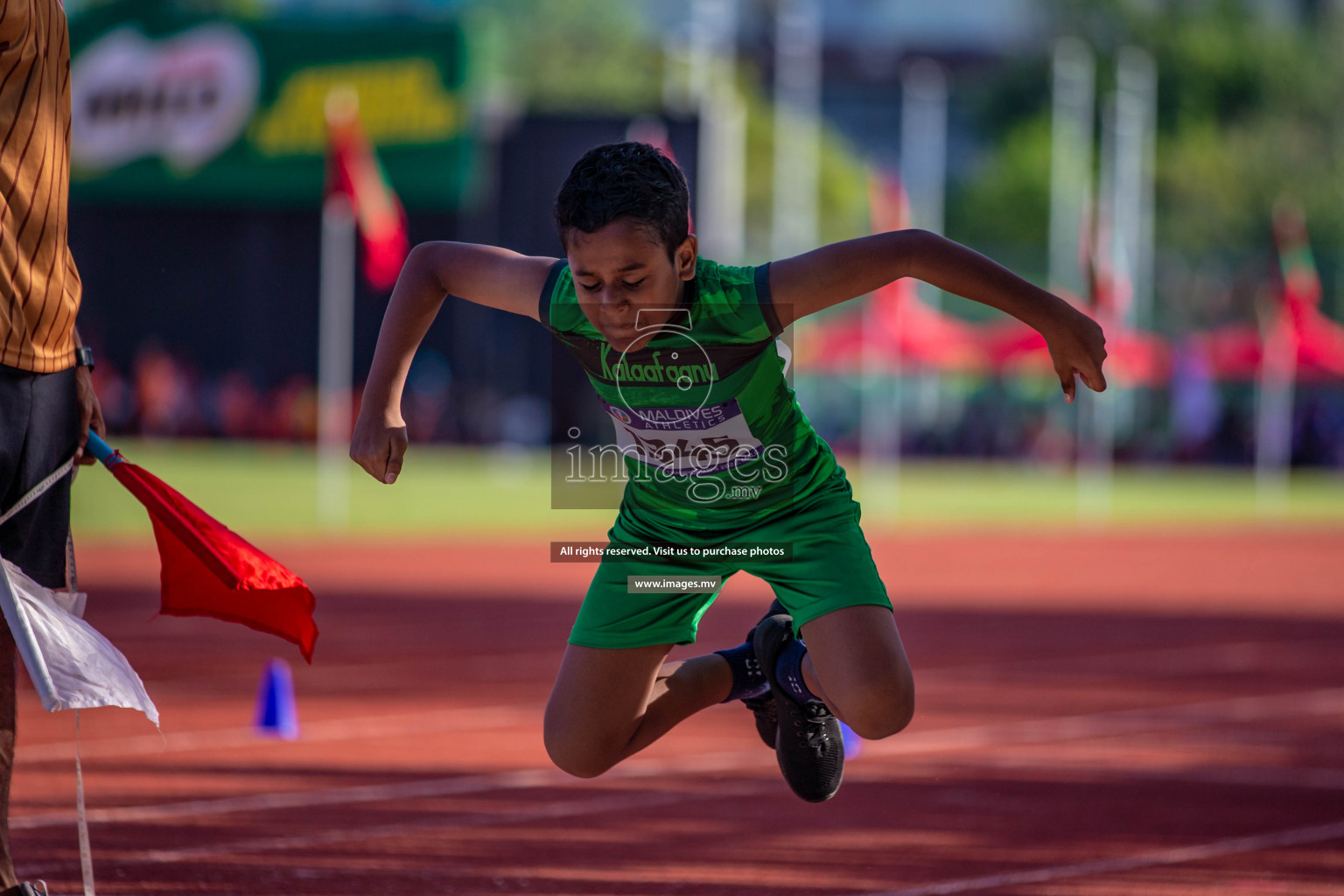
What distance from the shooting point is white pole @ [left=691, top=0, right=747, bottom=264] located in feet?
93.4

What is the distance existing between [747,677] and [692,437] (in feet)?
2.76

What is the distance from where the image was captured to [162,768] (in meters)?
5.95

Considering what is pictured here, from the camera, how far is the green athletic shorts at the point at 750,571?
14.1 ft

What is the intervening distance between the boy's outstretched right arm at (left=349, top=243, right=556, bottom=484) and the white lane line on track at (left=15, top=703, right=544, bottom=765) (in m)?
2.39

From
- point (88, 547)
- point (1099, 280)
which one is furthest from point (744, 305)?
point (1099, 280)

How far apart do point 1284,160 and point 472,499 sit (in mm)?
42419

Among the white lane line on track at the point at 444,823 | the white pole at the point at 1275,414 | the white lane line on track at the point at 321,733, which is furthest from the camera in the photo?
the white pole at the point at 1275,414

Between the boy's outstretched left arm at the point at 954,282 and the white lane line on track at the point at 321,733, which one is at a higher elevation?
the boy's outstretched left arm at the point at 954,282

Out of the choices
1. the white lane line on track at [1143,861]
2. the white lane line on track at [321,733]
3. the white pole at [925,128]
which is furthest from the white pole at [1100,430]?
the white pole at [925,128]

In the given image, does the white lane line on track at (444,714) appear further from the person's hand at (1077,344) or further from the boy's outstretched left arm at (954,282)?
the person's hand at (1077,344)

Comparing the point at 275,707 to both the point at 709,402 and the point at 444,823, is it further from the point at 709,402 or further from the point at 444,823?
the point at 709,402

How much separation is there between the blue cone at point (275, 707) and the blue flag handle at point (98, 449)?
8.97 feet

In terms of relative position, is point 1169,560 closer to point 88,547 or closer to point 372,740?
point 88,547

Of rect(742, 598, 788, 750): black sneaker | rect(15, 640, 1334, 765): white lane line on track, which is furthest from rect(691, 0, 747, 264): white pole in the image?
rect(742, 598, 788, 750): black sneaker
